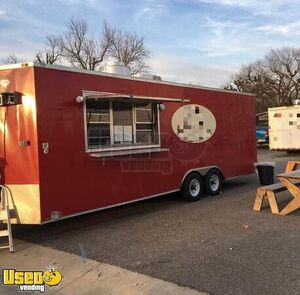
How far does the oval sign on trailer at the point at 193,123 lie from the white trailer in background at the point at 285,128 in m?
10.5

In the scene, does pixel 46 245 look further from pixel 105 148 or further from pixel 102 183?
pixel 105 148

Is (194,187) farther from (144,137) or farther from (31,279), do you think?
(31,279)

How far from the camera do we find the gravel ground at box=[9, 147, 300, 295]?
493cm

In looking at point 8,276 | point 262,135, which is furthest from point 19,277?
point 262,135

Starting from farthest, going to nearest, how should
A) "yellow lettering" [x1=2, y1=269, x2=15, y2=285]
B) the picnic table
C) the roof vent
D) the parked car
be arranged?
1. the parked car
2. the roof vent
3. the picnic table
4. "yellow lettering" [x1=2, y1=269, x2=15, y2=285]

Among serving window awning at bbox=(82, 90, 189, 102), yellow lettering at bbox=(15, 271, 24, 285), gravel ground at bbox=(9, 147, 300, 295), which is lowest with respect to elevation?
yellow lettering at bbox=(15, 271, 24, 285)

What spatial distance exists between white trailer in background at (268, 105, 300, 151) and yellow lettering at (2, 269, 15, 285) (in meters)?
16.5

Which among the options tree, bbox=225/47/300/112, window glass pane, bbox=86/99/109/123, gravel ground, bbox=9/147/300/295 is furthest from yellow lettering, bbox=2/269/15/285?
tree, bbox=225/47/300/112

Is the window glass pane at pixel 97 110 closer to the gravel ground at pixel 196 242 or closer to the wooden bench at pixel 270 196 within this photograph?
the gravel ground at pixel 196 242

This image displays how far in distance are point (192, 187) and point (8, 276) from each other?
17.2 feet

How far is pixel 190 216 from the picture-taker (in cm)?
814

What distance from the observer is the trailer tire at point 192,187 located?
949cm

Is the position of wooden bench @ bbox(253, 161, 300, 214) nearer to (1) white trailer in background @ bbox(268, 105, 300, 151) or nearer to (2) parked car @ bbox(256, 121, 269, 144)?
(1) white trailer in background @ bbox(268, 105, 300, 151)

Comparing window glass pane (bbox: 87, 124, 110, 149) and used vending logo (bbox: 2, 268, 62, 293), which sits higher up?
window glass pane (bbox: 87, 124, 110, 149)
